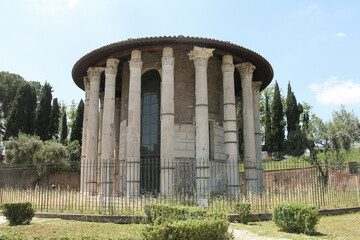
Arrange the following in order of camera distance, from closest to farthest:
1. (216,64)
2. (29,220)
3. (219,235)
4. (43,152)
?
(219,235), (29,220), (216,64), (43,152)

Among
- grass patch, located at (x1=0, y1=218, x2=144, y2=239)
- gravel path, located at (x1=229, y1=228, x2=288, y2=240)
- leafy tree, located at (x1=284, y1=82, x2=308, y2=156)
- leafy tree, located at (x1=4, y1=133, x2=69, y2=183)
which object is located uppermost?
leafy tree, located at (x1=284, y1=82, x2=308, y2=156)

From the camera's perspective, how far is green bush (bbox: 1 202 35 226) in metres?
9.57

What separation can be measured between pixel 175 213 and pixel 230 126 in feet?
26.7

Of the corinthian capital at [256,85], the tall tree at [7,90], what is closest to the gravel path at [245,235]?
the corinthian capital at [256,85]

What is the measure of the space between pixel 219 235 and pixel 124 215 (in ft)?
13.9

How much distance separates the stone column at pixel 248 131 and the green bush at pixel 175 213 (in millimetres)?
7421

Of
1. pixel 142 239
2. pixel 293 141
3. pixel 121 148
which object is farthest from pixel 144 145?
pixel 293 141

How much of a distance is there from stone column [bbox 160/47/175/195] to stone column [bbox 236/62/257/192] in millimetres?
4029

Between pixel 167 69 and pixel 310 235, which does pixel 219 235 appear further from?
pixel 167 69

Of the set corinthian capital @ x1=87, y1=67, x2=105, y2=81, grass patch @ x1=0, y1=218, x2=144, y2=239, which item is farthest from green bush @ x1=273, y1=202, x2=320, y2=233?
corinthian capital @ x1=87, y1=67, x2=105, y2=81

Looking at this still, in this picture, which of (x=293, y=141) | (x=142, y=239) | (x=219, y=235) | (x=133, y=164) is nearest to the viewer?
(x=142, y=239)

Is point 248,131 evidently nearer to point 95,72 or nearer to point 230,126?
point 230,126

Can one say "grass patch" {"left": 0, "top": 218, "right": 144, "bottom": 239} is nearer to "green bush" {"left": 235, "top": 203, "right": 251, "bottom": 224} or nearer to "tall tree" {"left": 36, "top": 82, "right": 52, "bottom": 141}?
"green bush" {"left": 235, "top": 203, "right": 251, "bottom": 224}

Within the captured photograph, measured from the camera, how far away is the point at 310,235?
8211mm
